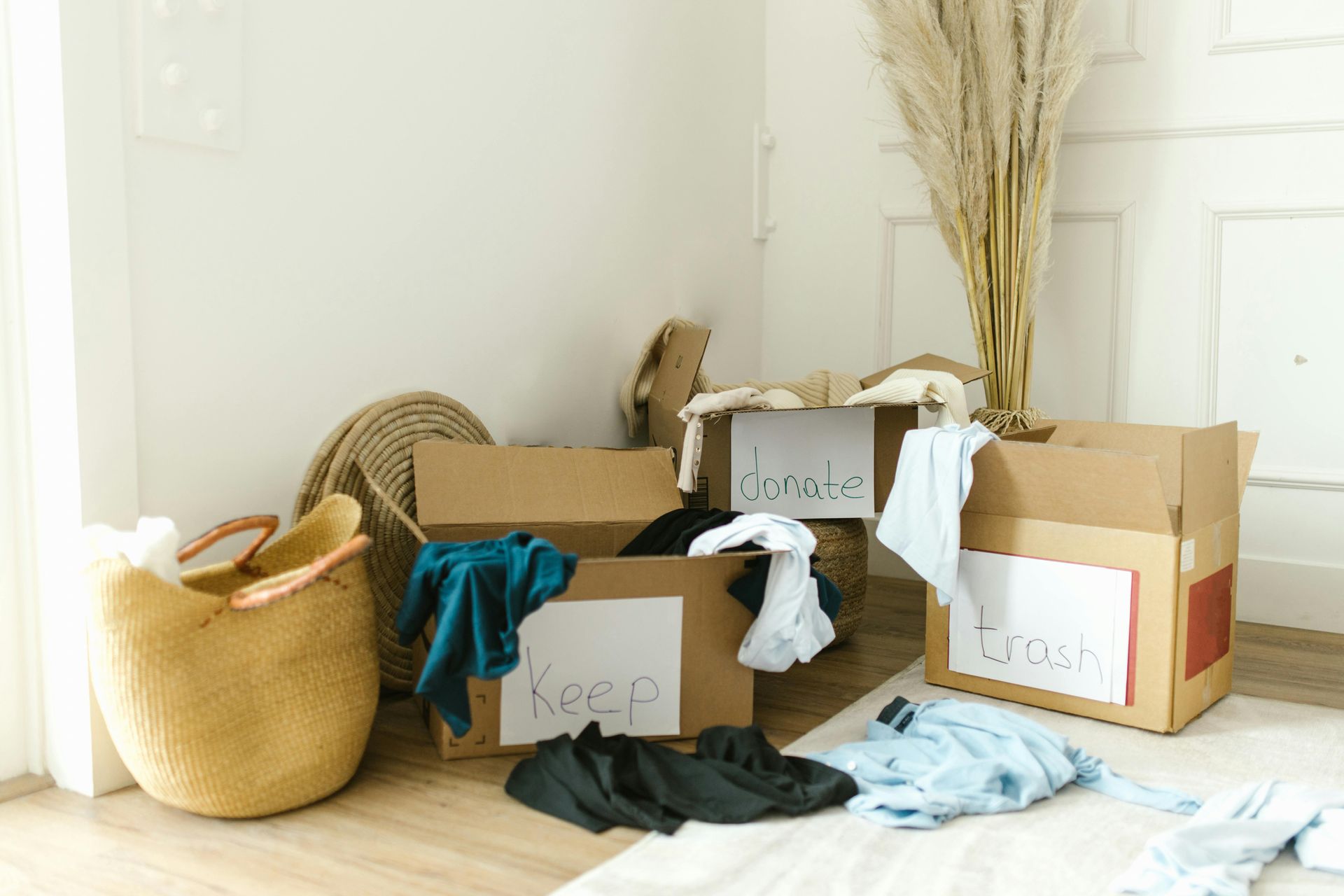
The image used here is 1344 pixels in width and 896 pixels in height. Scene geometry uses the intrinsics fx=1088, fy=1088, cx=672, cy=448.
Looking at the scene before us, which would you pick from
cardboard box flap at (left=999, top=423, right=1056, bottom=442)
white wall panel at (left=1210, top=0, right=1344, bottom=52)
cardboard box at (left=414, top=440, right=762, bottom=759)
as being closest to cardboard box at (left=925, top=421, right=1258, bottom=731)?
cardboard box flap at (left=999, top=423, right=1056, bottom=442)

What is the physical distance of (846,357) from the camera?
302 centimetres

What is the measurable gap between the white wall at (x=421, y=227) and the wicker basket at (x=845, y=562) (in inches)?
23.4

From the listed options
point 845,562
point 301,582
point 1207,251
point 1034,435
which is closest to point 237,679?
point 301,582

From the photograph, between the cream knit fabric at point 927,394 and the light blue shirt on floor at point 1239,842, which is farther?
the cream knit fabric at point 927,394

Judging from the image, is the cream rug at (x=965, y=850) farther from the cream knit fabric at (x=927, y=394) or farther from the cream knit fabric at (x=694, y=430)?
the cream knit fabric at (x=927, y=394)

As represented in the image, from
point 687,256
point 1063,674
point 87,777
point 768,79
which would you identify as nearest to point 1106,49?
point 768,79

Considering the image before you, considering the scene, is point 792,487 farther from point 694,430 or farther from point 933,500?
point 933,500

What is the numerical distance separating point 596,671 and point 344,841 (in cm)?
43

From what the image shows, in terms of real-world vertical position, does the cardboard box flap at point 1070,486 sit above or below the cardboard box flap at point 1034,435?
below

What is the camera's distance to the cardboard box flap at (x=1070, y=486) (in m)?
1.73

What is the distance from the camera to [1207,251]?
8.39 ft

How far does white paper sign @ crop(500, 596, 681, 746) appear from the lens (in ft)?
5.29

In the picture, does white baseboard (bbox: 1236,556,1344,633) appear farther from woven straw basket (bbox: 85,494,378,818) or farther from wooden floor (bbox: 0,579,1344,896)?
woven straw basket (bbox: 85,494,378,818)

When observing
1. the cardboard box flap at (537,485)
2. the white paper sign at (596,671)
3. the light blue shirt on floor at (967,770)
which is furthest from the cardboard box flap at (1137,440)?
the white paper sign at (596,671)
